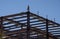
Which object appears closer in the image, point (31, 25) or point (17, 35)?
point (31, 25)

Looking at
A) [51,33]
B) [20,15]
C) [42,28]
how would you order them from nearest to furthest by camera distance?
1. [20,15]
2. [42,28]
3. [51,33]

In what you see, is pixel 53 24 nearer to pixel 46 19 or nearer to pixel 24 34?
pixel 46 19

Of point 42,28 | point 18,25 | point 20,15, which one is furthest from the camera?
point 42,28

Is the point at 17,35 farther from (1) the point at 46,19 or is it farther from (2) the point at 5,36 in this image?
(1) the point at 46,19

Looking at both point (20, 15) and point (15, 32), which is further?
point (15, 32)

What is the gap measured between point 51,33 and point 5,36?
493 cm

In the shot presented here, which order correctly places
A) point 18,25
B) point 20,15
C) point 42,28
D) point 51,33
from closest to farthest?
point 20,15 < point 18,25 < point 42,28 < point 51,33

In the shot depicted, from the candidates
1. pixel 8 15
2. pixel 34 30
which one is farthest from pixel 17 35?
pixel 8 15

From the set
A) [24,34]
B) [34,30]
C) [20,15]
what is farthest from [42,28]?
[20,15]

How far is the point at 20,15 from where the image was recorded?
52.4 feet

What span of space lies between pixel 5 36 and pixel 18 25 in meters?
2.57

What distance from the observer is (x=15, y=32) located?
1848 centimetres

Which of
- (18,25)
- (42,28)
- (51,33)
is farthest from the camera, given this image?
(51,33)

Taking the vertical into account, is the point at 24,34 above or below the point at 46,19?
below
